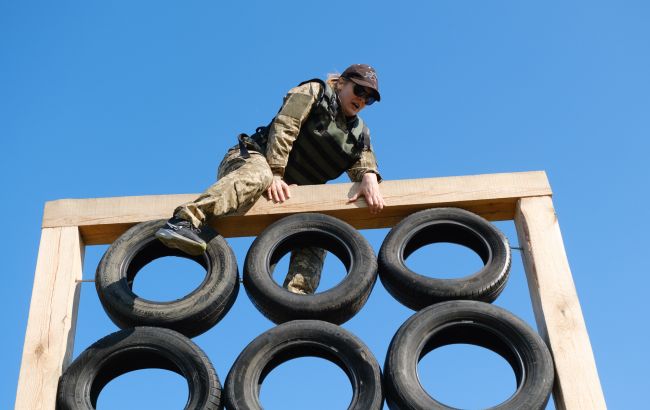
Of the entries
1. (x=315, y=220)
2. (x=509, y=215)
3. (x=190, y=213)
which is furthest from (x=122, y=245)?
(x=509, y=215)

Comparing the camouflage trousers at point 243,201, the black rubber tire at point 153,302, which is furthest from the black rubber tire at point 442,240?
the black rubber tire at point 153,302

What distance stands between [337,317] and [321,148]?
1.73m

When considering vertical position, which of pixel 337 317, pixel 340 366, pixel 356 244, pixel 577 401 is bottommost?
pixel 577 401

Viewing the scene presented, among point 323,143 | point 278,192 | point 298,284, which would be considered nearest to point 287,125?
point 323,143

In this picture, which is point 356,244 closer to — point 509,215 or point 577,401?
point 509,215

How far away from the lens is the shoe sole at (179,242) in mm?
5270

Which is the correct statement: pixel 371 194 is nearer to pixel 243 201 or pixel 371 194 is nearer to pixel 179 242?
pixel 243 201

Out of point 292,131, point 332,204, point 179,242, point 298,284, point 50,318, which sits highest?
point 292,131

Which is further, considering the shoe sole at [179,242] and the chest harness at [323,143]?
the chest harness at [323,143]

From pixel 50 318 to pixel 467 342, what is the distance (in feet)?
8.01

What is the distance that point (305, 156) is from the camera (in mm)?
6848

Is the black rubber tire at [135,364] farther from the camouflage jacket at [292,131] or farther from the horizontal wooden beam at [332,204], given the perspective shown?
the camouflage jacket at [292,131]

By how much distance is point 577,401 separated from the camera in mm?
4938

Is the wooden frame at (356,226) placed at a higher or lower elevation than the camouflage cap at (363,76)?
lower
